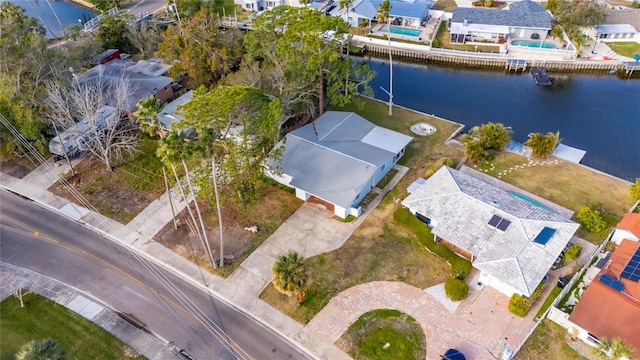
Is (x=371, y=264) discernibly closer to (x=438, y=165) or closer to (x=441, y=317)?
(x=441, y=317)

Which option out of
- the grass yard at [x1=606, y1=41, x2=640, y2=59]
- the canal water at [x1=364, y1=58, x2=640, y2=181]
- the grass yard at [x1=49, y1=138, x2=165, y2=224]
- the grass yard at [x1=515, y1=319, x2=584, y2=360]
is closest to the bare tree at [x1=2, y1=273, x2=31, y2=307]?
the grass yard at [x1=49, y1=138, x2=165, y2=224]

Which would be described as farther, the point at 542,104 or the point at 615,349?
the point at 542,104

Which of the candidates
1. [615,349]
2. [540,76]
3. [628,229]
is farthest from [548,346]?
[540,76]

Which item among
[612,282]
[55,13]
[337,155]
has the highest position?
[55,13]

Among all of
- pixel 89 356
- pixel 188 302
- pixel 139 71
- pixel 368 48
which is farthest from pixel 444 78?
pixel 89 356

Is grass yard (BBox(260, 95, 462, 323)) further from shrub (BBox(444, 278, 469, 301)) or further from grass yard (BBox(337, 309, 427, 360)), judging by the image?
grass yard (BBox(337, 309, 427, 360))

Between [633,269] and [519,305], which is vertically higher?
[633,269]

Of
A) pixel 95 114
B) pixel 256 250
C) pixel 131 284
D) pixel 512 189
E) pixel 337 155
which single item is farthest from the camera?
pixel 95 114

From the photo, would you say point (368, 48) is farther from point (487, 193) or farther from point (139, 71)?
point (487, 193)
